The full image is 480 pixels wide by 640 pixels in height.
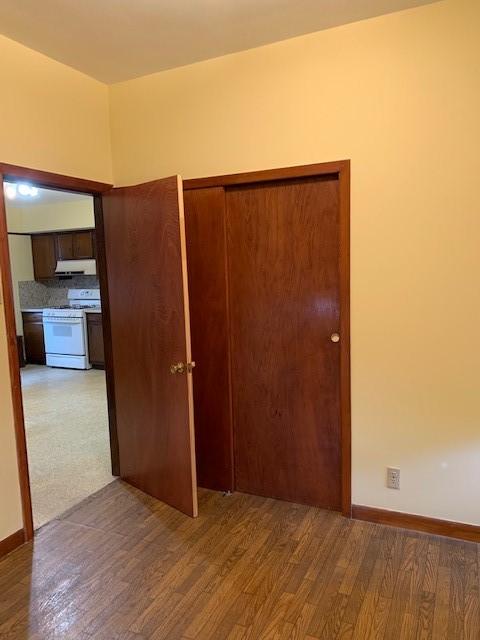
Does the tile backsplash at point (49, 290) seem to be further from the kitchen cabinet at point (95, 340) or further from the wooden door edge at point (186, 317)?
the wooden door edge at point (186, 317)

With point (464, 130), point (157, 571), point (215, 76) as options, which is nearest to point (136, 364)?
point (157, 571)

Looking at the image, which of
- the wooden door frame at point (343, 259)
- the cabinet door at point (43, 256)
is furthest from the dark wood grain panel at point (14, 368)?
the cabinet door at point (43, 256)

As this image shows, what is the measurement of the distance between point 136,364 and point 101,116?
1.63 meters

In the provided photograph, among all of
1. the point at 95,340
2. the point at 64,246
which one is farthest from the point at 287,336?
the point at 64,246

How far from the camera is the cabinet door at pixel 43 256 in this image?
23.9 ft

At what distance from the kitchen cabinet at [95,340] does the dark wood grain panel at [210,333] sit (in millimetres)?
4047

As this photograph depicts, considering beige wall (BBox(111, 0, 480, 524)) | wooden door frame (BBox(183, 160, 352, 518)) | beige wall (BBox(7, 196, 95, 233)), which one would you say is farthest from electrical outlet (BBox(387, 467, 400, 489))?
beige wall (BBox(7, 196, 95, 233))

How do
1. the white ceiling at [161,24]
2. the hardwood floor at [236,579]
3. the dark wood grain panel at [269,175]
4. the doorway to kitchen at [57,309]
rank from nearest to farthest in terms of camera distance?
1. the hardwood floor at [236,579]
2. the white ceiling at [161,24]
3. the dark wood grain panel at [269,175]
4. the doorway to kitchen at [57,309]

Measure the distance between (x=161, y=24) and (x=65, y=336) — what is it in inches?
211

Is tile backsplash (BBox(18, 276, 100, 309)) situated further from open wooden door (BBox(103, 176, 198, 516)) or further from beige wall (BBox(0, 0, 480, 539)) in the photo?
beige wall (BBox(0, 0, 480, 539))

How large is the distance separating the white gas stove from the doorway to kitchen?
14 millimetres

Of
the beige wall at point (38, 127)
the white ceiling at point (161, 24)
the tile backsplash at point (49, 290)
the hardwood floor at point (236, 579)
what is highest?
the white ceiling at point (161, 24)

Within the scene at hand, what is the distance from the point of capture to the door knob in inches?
99.2

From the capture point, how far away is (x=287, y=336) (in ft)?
8.84
